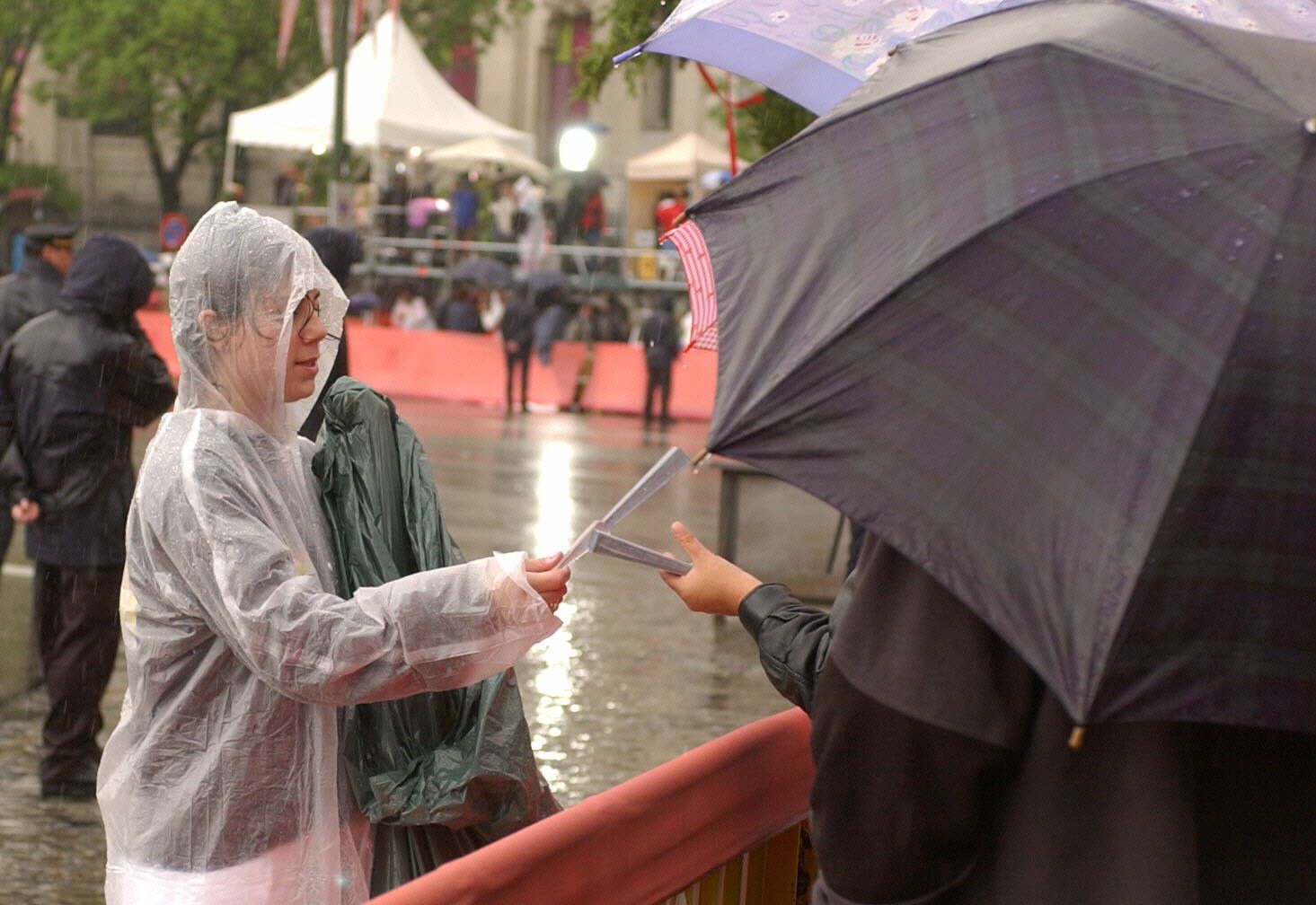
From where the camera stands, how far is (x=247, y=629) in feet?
8.44

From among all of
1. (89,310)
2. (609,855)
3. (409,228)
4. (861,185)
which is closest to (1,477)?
(89,310)

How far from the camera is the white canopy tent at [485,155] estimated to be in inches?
1036

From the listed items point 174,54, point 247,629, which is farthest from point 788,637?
point 174,54

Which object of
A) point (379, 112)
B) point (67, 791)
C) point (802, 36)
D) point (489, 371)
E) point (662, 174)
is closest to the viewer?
point (802, 36)

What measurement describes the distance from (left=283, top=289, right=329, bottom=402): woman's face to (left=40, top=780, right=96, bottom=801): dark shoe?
365 centimetres

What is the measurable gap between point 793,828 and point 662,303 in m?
20.3

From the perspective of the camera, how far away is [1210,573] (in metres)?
1.98

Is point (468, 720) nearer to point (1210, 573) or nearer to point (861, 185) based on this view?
point (861, 185)

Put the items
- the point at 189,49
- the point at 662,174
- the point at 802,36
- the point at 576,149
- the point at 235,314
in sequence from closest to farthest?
the point at 235,314, the point at 802,36, the point at 662,174, the point at 576,149, the point at 189,49

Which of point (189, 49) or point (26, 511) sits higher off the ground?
point (189, 49)

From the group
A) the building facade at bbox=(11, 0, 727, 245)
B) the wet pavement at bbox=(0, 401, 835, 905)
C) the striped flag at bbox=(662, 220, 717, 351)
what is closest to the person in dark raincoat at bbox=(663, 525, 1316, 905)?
the striped flag at bbox=(662, 220, 717, 351)

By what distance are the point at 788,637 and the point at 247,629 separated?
2.57ft

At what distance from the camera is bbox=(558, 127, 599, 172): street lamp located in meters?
33.4

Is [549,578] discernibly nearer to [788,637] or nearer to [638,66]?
[788,637]
